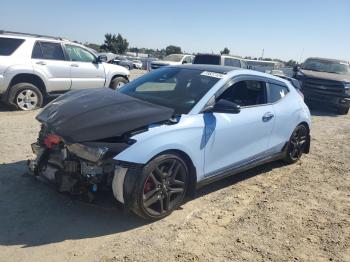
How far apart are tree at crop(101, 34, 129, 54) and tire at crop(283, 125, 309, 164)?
7486 cm

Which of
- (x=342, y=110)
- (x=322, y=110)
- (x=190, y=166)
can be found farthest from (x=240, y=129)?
(x=322, y=110)

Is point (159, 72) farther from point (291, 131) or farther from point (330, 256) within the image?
point (330, 256)

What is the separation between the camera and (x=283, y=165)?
6566 mm

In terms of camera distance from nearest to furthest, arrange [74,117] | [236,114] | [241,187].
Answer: [74,117]
[236,114]
[241,187]

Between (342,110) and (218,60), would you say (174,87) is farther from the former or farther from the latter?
(218,60)

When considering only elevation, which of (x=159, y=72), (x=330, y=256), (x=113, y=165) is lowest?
(x=330, y=256)

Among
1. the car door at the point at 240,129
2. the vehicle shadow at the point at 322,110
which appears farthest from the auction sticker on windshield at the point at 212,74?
the vehicle shadow at the point at 322,110

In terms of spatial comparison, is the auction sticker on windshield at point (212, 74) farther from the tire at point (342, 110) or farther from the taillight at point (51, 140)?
the tire at point (342, 110)

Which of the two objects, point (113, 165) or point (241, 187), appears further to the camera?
point (241, 187)

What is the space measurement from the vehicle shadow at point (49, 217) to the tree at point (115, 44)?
251ft

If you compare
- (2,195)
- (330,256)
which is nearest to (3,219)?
(2,195)

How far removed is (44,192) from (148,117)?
162 centimetres

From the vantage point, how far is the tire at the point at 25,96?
9.33m

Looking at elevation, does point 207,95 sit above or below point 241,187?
above
